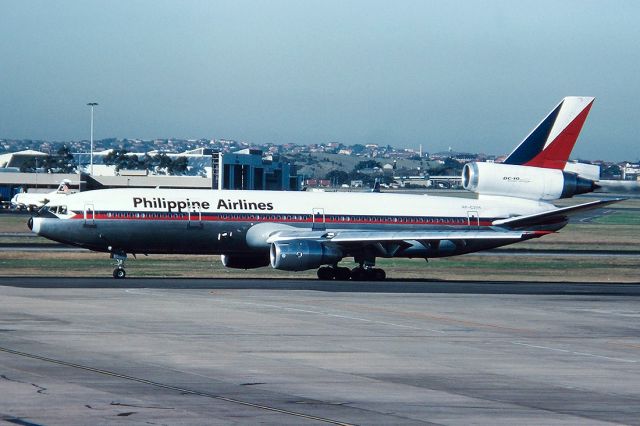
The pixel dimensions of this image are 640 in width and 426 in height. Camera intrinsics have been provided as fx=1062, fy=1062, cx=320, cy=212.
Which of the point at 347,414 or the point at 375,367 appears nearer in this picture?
the point at 347,414

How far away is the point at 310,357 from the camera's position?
23.3 m

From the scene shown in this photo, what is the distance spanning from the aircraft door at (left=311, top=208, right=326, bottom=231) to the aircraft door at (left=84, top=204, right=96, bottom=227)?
10.0 metres

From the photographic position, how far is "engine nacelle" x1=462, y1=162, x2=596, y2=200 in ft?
170

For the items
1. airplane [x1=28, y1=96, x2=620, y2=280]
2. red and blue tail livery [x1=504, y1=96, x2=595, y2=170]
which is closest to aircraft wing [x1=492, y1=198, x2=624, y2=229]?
airplane [x1=28, y1=96, x2=620, y2=280]

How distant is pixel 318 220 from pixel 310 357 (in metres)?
26.4

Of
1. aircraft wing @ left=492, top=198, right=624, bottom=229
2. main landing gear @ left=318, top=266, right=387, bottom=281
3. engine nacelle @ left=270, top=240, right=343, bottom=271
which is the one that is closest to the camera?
engine nacelle @ left=270, top=240, right=343, bottom=271

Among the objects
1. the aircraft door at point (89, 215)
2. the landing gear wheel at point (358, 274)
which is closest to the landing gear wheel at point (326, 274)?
the landing gear wheel at point (358, 274)

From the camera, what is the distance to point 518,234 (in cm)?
4941

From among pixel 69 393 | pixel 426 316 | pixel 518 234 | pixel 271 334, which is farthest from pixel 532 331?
pixel 518 234

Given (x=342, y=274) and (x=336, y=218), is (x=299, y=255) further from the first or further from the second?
(x=336, y=218)

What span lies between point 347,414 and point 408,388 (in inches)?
125

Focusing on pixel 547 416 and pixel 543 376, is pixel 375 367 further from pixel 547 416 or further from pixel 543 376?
pixel 547 416

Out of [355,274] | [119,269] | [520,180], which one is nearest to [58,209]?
[119,269]

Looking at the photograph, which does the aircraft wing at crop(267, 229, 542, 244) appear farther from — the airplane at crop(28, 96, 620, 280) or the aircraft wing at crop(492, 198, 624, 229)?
the aircraft wing at crop(492, 198, 624, 229)
